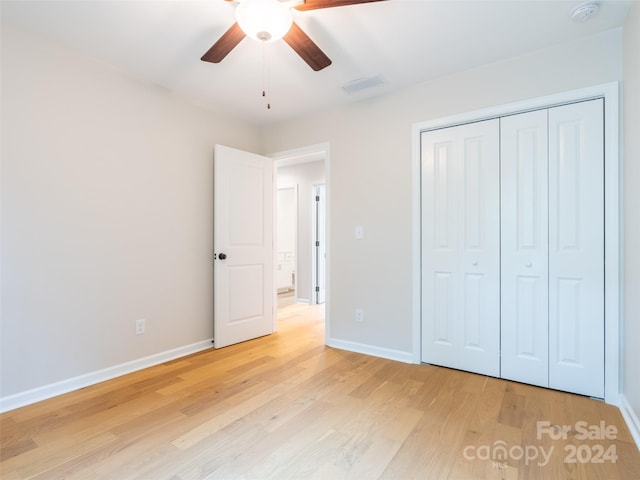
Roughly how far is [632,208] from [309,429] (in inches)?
89.1

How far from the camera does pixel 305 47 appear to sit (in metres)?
1.94

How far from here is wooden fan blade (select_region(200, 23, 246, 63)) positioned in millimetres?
1804

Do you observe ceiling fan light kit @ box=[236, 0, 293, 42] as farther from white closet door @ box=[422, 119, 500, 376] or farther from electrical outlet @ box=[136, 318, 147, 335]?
electrical outlet @ box=[136, 318, 147, 335]

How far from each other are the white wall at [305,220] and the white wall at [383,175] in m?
2.08

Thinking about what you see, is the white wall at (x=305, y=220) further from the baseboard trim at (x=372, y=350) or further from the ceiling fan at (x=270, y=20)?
the ceiling fan at (x=270, y=20)

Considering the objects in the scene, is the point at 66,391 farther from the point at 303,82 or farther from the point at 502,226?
the point at 502,226

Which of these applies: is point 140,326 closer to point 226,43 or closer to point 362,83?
point 226,43

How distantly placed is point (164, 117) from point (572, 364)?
383cm

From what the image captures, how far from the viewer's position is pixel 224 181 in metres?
3.37

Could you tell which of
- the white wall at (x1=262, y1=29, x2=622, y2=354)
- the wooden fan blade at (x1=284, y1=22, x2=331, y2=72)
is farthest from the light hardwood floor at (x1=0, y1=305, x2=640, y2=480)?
the wooden fan blade at (x1=284, y1=22, x2=331, y2=72)

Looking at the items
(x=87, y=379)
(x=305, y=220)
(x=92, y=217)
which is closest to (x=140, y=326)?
(x=87, y=379)

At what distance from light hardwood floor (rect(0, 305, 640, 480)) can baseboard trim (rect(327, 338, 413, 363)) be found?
21 centimetres

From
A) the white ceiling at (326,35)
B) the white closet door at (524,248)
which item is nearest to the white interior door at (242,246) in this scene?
the white ceiling at (326,35)

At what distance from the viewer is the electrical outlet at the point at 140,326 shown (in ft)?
9.10
